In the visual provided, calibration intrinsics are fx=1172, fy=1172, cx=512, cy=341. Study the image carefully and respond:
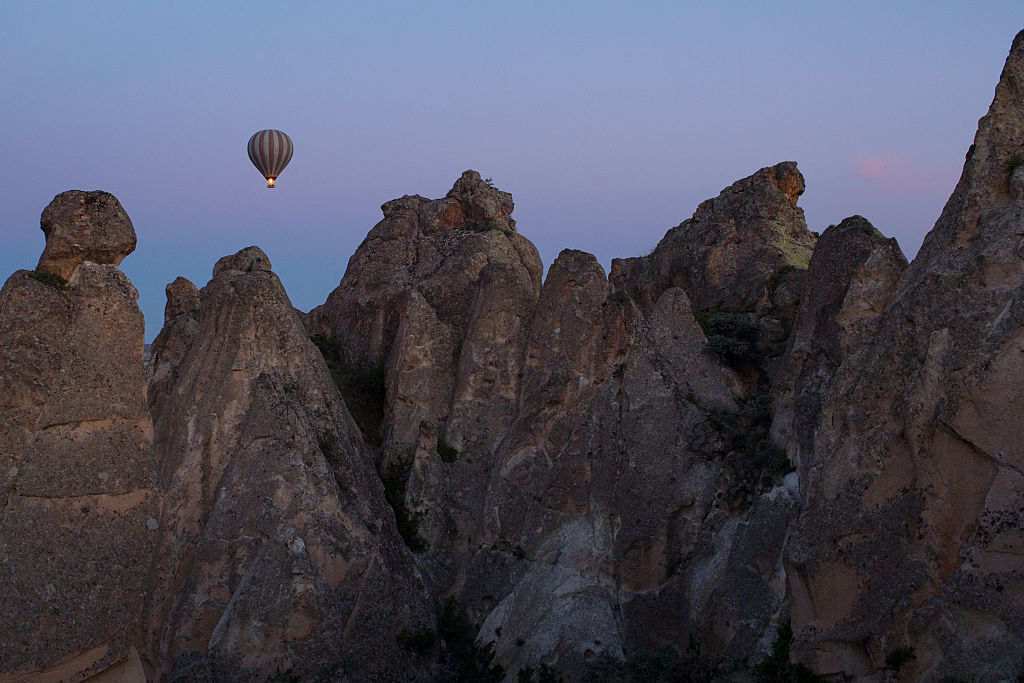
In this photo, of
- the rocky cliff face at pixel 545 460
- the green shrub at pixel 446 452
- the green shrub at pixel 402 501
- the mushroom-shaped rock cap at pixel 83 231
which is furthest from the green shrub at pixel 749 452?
the mushroom-shaped rock cap at pixel 83 231

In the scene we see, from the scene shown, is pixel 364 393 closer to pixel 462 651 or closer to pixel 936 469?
pixel 462 651

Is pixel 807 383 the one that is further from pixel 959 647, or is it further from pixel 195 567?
pixel 195 567

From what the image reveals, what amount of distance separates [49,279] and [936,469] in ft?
39.2

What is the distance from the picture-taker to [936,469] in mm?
14992

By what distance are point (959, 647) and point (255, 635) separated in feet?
35.3

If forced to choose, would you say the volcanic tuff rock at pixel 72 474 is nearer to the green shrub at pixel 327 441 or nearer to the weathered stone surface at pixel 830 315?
the green shrub at pixel 327 441

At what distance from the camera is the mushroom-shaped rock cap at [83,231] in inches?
637

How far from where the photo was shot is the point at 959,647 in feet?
45.6

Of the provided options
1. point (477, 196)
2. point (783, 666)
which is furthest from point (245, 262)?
point (783, 666)

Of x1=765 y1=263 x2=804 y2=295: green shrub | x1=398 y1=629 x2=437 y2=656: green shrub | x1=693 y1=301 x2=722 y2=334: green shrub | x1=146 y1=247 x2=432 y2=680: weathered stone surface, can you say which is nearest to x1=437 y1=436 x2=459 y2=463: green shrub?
x1=146 y1=247 x2=432 y2=680: weathered stone surface

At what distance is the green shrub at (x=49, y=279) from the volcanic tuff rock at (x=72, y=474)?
0.02m

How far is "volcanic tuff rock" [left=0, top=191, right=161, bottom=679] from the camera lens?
1448 cm

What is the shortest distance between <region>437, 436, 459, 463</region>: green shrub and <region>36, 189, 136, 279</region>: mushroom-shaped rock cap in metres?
9.17

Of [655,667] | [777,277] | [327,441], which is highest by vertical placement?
[777,277]
